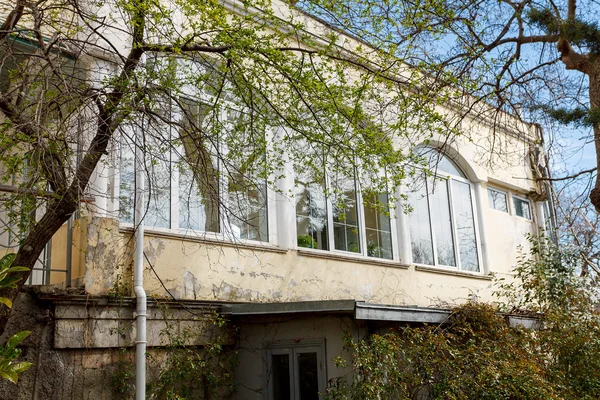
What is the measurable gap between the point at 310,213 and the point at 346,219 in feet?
3.18

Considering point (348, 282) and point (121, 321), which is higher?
point (348, 282)

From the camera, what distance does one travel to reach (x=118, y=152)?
31.9 feet

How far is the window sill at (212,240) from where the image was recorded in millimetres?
9609

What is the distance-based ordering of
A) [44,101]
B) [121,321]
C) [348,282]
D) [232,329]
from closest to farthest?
[44,101], [121,321], [232,329], [348,282]

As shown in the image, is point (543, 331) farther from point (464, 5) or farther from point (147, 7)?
point (147, 7)

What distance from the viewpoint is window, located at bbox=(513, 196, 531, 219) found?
1862cm

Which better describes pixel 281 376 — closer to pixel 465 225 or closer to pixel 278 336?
pixel 278 336

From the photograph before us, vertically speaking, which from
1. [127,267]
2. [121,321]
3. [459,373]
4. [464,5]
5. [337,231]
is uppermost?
[464,5]

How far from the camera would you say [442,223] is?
15.6 meters

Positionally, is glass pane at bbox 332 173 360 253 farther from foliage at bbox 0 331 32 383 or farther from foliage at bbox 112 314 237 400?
foliage at bbox 0 331 32 383

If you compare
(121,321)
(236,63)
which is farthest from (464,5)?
(121,321)

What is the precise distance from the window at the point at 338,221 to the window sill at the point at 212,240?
0.83 m

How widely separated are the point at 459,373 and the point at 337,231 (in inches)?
166

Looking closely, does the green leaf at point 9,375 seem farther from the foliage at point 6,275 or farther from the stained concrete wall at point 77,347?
the stained concrete wall at point 77,347
